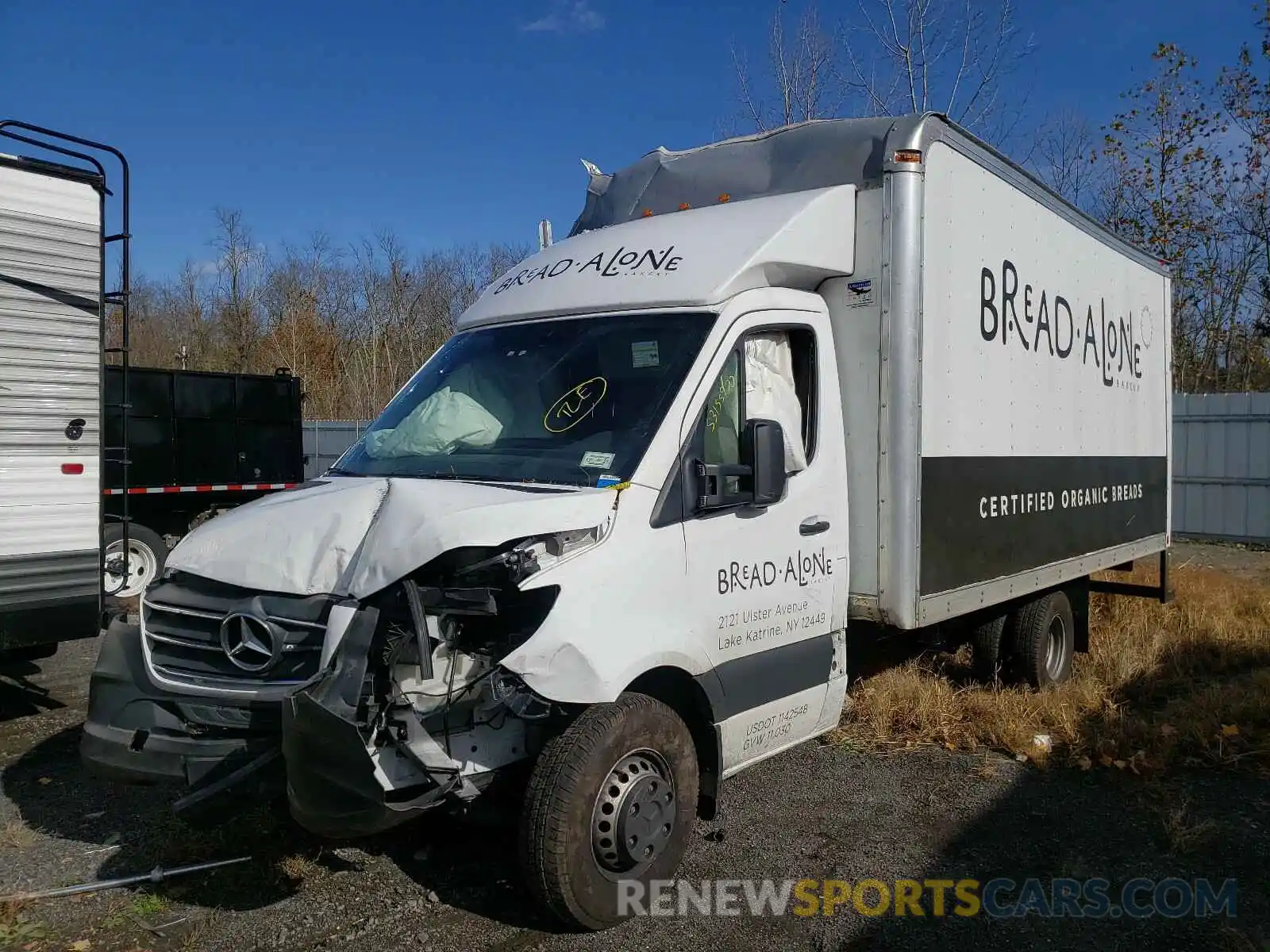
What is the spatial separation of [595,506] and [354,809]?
1.34m

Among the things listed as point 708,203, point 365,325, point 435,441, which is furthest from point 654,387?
point 365,325

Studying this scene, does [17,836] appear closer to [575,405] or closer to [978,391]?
[575,405]

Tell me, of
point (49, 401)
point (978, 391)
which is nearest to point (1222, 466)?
point (978, 391)

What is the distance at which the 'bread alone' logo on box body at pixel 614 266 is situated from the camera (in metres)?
4.77

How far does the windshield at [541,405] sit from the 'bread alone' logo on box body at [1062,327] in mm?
2346

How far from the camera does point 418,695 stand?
3535 mm

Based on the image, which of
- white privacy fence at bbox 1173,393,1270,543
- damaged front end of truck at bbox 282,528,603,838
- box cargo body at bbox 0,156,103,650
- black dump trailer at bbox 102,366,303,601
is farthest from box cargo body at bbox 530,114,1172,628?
white privacy fence at bbox 1173,393,1270,543

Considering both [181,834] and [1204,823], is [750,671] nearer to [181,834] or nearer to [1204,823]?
[1204,823]

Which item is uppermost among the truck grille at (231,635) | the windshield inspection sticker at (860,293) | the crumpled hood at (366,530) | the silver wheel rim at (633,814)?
the windshield inspection sticker at (860,293)

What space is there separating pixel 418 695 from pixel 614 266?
2.39 meters

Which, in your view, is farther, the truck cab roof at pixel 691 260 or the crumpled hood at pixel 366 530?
the truck cab roof at pixel 691 260

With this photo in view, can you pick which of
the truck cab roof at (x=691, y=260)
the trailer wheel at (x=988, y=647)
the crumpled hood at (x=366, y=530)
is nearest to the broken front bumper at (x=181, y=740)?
the crumpled hood at (x=366, y=530)

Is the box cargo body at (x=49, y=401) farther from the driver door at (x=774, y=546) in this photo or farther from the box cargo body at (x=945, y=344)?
the driver door at (x=774, y=546)

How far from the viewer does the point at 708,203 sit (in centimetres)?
574
